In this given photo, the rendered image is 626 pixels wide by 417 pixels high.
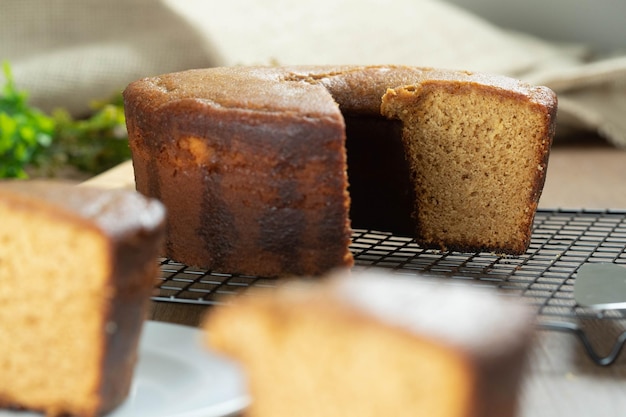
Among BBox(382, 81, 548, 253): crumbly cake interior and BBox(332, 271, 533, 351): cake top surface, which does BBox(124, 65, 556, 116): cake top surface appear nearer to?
BBox(382, 81, 548, 253): crumbly cake interior

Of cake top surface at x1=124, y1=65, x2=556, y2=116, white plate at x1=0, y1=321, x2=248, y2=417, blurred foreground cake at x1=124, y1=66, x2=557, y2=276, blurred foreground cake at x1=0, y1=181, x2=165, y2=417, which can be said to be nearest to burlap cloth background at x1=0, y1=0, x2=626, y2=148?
cake top surface at x1=124, y1=65, x2=556, y2=116

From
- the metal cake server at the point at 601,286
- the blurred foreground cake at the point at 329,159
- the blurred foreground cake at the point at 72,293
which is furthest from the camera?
the blurred foreground cake at the point at 329,159

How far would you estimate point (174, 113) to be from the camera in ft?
8.66

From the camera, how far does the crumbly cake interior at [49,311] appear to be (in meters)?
1.77

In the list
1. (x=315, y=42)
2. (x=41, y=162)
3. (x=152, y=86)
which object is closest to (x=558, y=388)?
(x=152, y=86)

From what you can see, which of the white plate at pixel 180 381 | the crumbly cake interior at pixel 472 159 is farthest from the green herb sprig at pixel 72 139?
the white plate at pixel 180 381

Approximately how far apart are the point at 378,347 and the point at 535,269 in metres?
1.47

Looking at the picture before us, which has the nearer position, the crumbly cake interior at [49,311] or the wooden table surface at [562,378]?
the crumbly cake interior at [49,311]

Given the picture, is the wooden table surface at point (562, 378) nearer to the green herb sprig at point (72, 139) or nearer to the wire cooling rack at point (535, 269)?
the wire cooling rack at point (535, 269)

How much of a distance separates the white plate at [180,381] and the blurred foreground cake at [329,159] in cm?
53

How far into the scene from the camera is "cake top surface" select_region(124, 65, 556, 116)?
2.59 metres

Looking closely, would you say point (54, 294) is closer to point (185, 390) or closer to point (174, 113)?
point (185, 390)

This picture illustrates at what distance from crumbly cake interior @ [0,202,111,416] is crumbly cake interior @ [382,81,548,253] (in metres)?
1.48

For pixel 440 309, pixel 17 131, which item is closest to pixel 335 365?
pixel 440 309
